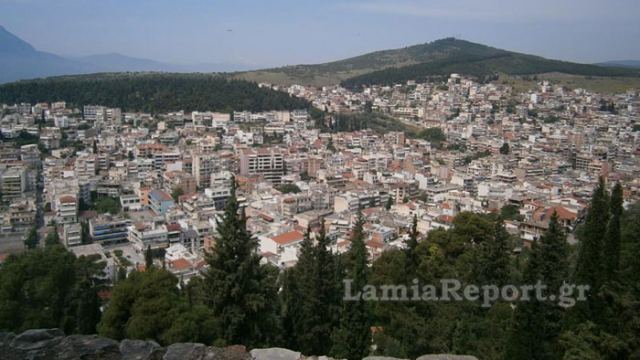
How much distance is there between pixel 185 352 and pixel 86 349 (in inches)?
22.2

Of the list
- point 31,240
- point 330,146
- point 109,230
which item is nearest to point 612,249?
point 109,230

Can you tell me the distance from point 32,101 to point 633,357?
2202 inches

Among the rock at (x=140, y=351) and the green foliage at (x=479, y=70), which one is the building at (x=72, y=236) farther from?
the green foliage at (x=479, y=70)

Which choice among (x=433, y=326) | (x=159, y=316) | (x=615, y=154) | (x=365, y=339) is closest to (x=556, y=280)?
(x=433, y=326)

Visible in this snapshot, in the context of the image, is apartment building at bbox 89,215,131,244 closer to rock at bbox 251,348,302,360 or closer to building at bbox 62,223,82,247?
building at bbox 62,223,82,247

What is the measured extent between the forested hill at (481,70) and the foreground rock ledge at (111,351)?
238 ft

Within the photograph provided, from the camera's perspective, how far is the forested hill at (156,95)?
169 feet

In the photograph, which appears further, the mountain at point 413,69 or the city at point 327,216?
the mountain at point 413,69

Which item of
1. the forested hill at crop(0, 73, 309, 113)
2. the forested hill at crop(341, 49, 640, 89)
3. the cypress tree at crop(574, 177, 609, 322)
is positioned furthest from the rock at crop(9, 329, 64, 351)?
the forested hill at crop(341, 49, 640, 89)

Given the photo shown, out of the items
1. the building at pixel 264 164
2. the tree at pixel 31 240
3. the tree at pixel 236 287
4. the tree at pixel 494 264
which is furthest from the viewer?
the building at pixel 264 164

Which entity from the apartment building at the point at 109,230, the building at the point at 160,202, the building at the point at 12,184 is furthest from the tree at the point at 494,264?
the building at the point at 12,184

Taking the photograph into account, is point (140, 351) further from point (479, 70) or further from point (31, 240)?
point (479, 70)

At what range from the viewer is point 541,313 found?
22.4 ft

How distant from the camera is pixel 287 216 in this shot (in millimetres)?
24125
